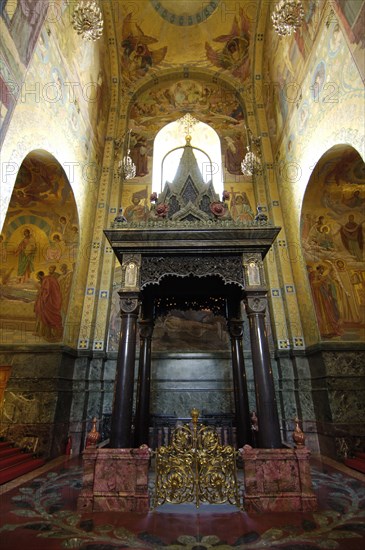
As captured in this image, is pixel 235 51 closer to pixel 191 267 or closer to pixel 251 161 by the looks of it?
pixel 251 161

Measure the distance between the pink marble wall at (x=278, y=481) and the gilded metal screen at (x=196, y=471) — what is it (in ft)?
0.68

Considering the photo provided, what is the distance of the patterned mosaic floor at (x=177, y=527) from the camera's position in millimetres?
3216

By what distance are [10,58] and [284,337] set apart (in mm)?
9590

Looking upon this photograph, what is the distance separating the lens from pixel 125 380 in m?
5.09

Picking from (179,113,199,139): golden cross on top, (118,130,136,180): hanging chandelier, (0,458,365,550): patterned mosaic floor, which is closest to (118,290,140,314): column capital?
(0,458,365,550): patterned mosaic floor

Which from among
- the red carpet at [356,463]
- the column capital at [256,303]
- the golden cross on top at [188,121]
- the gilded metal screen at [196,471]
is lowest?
the red carpet at [356,463]

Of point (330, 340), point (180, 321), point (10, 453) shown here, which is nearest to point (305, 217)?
point (330, 340)

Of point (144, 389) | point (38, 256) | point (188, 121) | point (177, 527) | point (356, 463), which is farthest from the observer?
point (188, 121)

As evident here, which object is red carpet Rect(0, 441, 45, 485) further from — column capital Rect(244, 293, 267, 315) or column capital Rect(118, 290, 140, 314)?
column capital Rect(244, 293, 267, 315)

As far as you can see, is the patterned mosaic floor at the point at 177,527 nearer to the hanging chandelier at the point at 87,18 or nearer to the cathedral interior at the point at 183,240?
the cathedral interior at the point at 183,240

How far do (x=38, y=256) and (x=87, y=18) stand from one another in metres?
6.81

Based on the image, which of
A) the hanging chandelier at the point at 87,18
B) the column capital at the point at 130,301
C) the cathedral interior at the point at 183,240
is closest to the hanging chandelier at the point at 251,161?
the cathedral interior at the point at 183,240

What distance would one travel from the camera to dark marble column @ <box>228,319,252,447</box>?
6.89 m

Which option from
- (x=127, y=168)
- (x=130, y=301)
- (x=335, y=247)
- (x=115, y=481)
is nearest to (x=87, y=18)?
(x=127, y=168)
